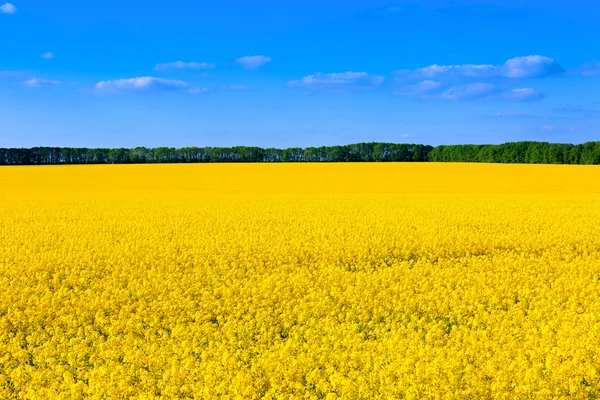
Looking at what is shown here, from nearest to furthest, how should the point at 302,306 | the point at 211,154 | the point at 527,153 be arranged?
the point at 302,306, the point at 527,153, the point at 211,154

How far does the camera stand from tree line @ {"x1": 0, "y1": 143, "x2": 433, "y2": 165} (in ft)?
286

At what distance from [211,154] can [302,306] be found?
79.5 meters

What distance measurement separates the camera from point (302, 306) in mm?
9797

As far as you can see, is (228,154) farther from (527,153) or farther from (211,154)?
(527,153)

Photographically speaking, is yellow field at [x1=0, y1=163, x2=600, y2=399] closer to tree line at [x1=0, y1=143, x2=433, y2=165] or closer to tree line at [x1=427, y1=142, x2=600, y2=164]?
tree line at [x1=427, y1=142, x2=600, y2=164]

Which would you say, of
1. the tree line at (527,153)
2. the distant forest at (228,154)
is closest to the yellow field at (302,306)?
the tree line at (527,153)

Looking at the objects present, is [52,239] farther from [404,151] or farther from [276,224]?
[404,151]

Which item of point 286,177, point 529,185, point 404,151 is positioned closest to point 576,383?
point 529,185

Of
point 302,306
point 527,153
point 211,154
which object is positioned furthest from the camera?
point 211,154

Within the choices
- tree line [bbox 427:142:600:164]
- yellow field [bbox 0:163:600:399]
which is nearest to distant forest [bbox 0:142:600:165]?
tree line [bbox 427:142:600:164]

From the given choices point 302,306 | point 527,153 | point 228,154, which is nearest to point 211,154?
point 228,154

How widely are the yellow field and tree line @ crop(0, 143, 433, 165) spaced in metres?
65.5

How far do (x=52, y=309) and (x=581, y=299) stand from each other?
995 cm

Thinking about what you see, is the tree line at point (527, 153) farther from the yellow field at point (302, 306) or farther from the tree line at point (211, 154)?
the yellow field at point (302, 306)
